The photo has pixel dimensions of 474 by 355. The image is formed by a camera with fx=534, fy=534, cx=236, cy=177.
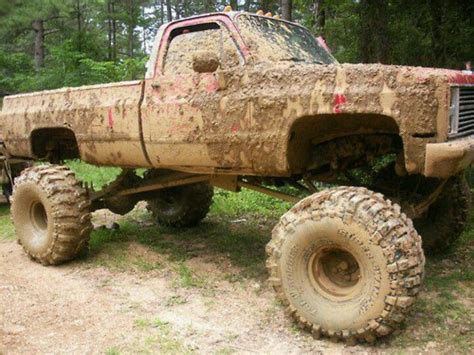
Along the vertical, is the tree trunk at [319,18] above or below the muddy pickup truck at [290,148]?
above

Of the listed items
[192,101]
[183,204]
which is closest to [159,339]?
[192,101]

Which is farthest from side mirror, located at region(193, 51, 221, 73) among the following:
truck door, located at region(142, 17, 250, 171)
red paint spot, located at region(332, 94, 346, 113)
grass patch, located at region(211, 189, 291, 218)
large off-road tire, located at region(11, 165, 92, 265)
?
grass patch, located at region(211, 189, 291, 218)

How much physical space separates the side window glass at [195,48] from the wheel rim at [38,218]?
2211 mm

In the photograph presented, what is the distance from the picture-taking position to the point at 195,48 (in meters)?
4.75

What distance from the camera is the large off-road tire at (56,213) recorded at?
17.2ft

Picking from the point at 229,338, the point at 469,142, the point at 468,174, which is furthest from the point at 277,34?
the point at 468,174

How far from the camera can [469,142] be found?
347 cm

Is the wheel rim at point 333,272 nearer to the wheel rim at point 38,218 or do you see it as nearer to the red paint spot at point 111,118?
the red paint spot at point 111,118

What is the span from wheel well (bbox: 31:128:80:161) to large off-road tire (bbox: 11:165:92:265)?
1.70 ft

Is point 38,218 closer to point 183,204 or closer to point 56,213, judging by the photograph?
point 56,213

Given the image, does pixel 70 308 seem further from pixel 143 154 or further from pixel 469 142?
pixel 469 142

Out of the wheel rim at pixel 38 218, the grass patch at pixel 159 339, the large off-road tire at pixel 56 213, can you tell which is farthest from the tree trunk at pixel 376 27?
the grass patch at pixel 159 339

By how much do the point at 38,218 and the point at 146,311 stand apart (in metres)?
2.29

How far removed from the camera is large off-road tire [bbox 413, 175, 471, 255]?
502 centimetres
